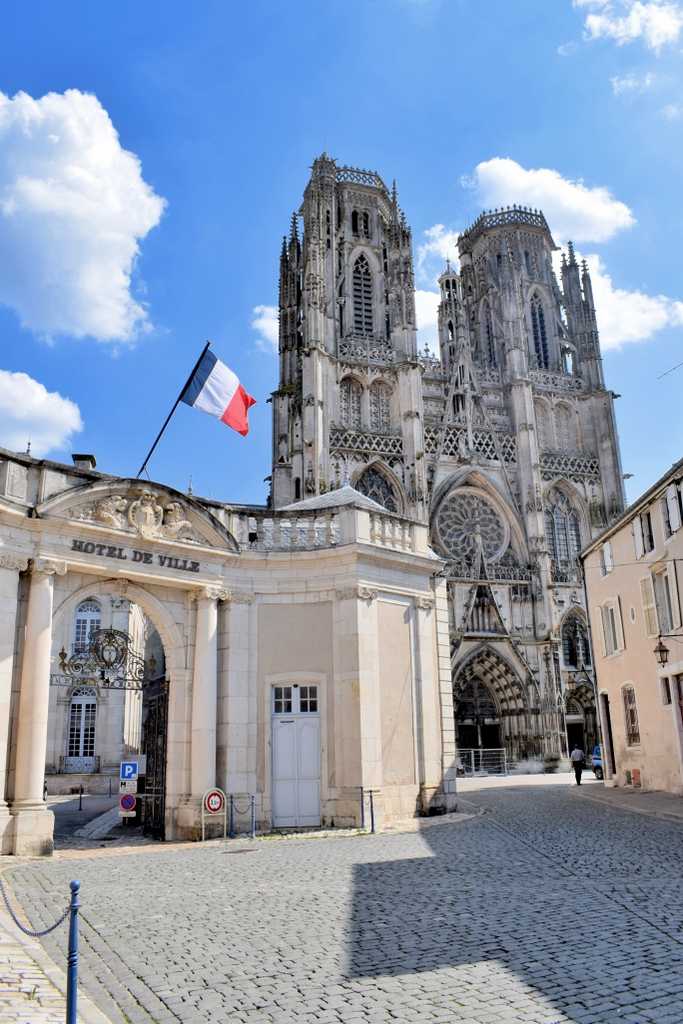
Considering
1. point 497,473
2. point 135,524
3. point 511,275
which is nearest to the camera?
point 135,524

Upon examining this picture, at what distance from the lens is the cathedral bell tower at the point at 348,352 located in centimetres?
3822

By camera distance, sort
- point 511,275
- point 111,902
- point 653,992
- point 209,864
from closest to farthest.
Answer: point 653,992, point 111,902, point 209,864, point 511,275

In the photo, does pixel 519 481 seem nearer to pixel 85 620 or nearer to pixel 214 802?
pixel 85 620

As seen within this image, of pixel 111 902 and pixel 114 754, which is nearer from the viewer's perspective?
pixel 111 902

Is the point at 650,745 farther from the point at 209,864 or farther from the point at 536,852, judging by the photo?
the point at 209,864

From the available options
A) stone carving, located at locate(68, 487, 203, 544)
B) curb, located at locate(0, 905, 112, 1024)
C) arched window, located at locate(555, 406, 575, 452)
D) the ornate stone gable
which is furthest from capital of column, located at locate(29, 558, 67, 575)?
arched window, located at locate(555, 406, 575, 452)

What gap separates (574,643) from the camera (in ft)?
132

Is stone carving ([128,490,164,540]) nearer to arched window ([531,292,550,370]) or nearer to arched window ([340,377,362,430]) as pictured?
arched window ([340,377,362,430])

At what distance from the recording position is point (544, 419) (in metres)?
45.0

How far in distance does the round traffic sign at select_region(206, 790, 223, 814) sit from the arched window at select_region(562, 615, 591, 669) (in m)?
29.5

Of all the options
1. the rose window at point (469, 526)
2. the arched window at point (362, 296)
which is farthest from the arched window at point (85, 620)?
the arched window at point (362, 296)

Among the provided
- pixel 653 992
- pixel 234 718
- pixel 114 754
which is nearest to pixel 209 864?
pixel 234 718

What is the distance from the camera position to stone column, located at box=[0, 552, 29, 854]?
11047 millimetres

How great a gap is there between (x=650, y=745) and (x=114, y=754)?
1921cm
